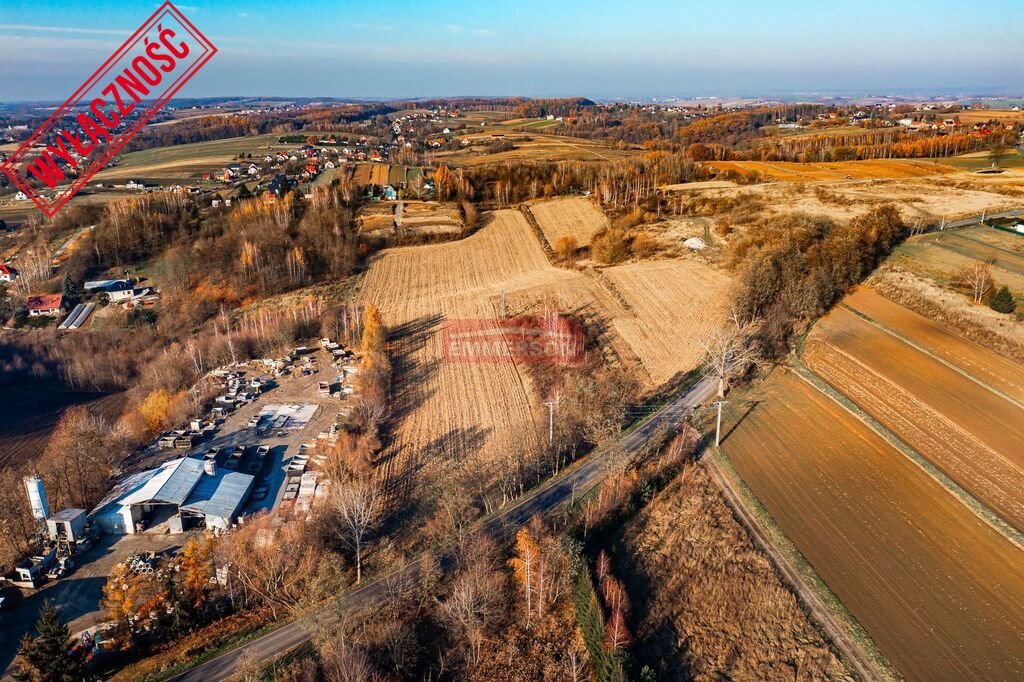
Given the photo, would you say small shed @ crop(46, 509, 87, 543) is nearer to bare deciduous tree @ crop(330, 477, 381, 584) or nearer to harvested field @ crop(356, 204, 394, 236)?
bare deciduous tree @ crop(330, 477, 381, 584)

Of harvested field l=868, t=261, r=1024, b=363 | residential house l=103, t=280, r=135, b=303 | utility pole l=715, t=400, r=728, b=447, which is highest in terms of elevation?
harvested field l=868, t=261, r=1024, b=363

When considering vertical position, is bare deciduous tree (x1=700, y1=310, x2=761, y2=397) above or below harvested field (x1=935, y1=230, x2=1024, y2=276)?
Result: below

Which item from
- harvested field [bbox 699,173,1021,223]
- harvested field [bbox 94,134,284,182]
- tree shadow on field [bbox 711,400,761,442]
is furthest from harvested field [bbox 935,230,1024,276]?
harvested field [bbox 94,134,284,182]

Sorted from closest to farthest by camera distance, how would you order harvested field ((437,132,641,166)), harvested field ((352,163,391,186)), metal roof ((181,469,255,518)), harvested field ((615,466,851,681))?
1. harvested field ((615,466,851,681))
2. metal roof ((181,469,255,518))
3. harvested field ((352,163,391,186))
4. harvested field ((437,132,641,166))

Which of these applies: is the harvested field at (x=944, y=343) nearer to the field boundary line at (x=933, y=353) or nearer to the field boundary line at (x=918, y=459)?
the field boundary line at (x=933, y=353)

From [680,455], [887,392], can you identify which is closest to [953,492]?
[887,392]

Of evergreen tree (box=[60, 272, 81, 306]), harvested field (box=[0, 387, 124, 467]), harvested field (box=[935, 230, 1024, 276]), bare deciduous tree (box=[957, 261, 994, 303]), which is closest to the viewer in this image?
harvested field (box=[0, 387, 124, 467])

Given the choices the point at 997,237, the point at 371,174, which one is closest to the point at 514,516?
the point at 997,237
